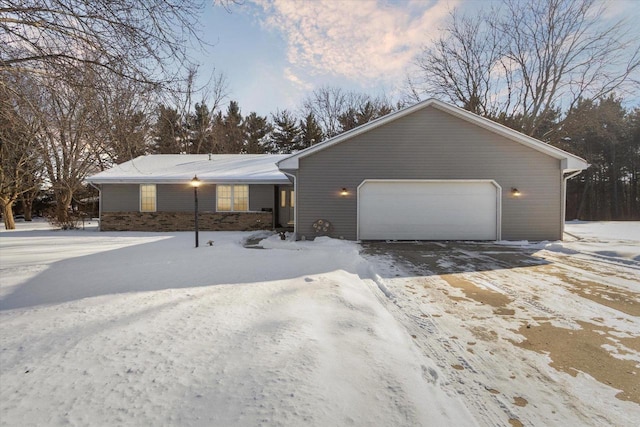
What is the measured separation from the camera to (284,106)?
1134 inches

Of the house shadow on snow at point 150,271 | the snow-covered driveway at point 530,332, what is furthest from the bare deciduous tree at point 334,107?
the snow-covered driveway at point 530,332

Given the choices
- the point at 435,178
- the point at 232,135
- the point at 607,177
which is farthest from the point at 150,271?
the point at 607,177

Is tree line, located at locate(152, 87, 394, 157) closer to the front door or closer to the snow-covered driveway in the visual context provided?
the front door

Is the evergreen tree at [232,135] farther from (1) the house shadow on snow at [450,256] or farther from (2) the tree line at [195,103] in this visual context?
(1) the house shadow on snow at [450,256]

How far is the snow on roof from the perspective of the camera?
12633mm

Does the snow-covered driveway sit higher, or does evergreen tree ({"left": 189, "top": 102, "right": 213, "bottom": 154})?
evergreen tree ({"left": 189, "top": 102, "right": 213, "bottom": 154})

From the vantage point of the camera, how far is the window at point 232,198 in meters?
13.2

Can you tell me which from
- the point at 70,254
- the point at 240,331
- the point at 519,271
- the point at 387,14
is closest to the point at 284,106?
the point at 387,14

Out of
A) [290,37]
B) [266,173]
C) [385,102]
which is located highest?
[385,102]

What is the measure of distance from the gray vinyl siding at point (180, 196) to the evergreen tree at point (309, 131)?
1489 centimetres

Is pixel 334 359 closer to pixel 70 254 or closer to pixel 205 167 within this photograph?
pixel 70 254

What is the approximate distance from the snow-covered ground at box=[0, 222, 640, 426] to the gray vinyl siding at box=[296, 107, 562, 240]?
185 inches

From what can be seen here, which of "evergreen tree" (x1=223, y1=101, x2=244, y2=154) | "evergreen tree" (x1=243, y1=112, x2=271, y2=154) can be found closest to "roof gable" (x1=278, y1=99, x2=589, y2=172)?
"evergreen tree" (x1=223, y1=101, x2=244, y2=154)

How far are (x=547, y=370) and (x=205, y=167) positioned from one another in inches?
578
